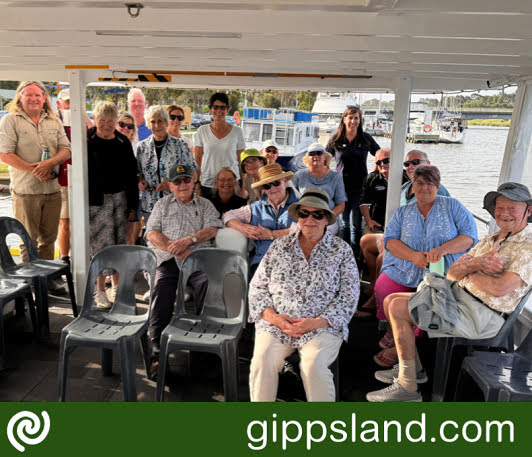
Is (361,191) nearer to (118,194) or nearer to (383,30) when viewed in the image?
(118,194)

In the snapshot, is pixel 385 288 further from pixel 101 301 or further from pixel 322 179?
pixel 101 301

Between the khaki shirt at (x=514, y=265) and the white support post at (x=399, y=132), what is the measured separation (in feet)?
4.83

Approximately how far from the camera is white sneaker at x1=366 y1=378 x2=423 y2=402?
9.89 ft

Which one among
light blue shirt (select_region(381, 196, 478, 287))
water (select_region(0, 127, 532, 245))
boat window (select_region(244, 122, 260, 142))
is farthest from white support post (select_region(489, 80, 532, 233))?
water (select_region(0, 127, 532, 245))

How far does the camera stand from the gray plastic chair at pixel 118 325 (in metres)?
2.85

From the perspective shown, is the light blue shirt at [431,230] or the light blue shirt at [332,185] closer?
the light blue shirt at [431,230]

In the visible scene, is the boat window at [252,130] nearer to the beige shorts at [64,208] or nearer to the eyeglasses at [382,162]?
the beige shorts at [64,208]

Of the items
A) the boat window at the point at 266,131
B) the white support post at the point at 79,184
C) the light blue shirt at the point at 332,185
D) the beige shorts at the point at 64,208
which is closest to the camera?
the white support post at the point at 79,184

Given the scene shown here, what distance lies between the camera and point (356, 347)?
12.9 ft

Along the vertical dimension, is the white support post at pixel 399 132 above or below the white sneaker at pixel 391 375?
above

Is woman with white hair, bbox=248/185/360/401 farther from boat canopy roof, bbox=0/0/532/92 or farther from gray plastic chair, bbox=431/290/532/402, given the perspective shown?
boat canopy roof, bbox=0/0/532/92

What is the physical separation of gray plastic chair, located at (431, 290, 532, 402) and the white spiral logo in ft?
7.37

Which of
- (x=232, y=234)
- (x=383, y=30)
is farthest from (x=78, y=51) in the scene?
(x=383, y=30)

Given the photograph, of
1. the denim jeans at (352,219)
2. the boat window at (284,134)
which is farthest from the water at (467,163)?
the denim jeans at (352,219)
